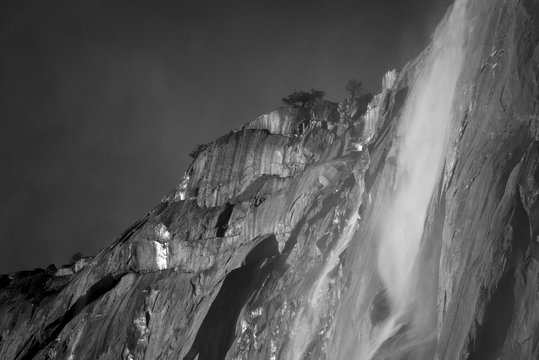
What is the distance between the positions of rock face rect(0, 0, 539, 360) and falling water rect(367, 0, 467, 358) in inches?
20.6

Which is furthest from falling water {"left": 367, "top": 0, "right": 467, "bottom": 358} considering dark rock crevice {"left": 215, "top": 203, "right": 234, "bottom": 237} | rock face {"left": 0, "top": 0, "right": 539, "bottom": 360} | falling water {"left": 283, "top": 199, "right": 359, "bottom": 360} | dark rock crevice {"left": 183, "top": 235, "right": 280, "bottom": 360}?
dark rock crevice {"left": 215, "top": 203, "right": 234, "bottom": 237}

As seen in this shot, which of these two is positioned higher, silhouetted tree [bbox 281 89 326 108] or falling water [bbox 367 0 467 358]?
silhouetted tree [bbox 281 89 326 108]

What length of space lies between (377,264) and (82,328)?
3336 centimetres

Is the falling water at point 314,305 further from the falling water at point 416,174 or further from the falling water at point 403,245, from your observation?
the falling water at point 416,174

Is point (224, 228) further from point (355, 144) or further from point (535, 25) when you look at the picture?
point (535, 25)

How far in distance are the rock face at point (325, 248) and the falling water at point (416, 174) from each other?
1.71ft

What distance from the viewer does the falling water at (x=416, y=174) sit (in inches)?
1102

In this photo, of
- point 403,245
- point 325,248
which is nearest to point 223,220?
point 325,248

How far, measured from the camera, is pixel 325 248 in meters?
38.5

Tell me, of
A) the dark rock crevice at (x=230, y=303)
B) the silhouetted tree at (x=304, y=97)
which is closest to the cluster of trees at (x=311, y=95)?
the silhouetted tree at (x=304, y=97)

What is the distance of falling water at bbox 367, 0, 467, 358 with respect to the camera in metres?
28.0

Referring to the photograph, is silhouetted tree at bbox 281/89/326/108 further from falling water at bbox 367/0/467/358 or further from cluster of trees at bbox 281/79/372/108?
falling water at bbox 367/0/467/358

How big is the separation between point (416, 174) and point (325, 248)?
27.8ft

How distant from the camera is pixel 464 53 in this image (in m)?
30.0
